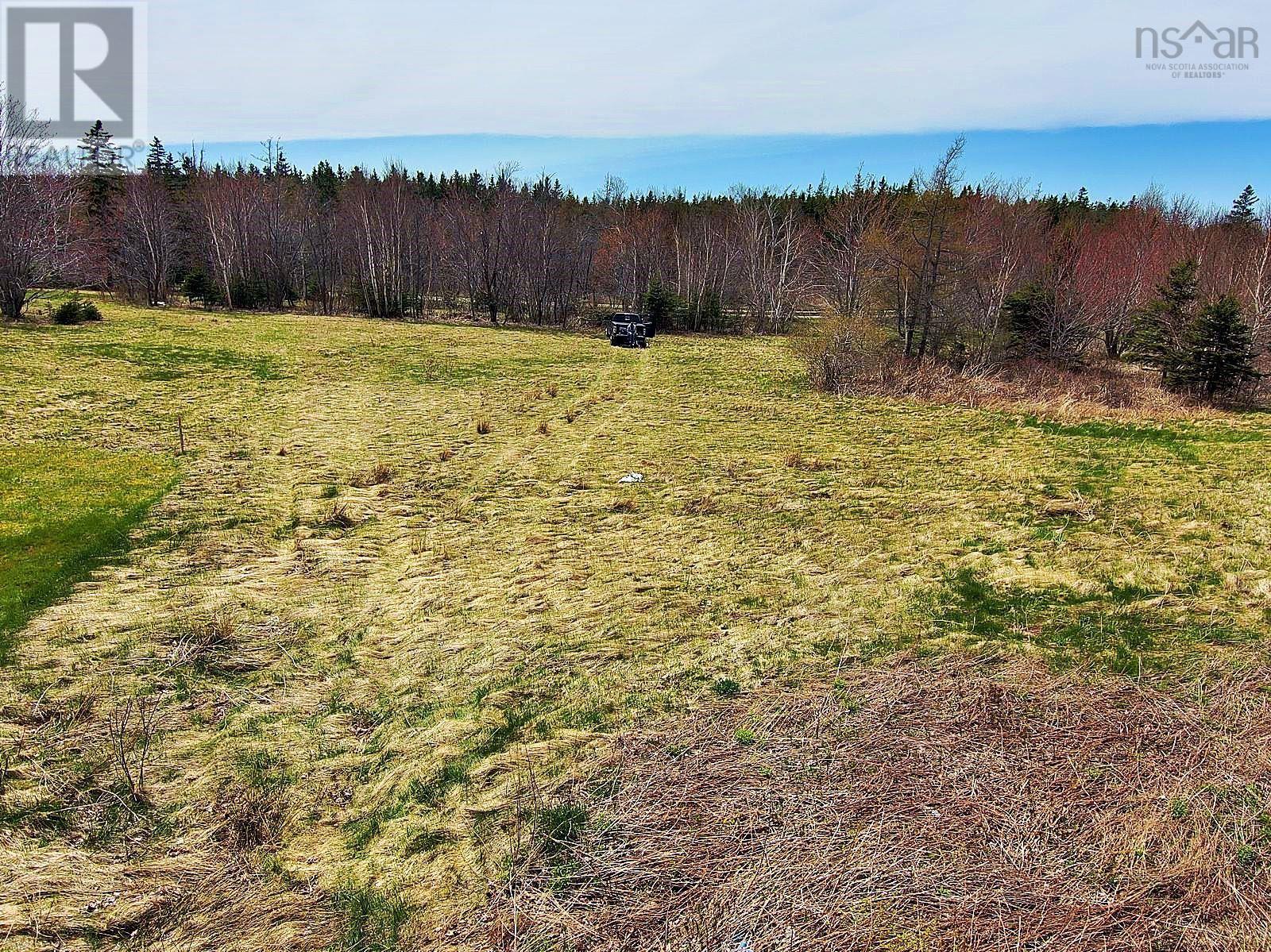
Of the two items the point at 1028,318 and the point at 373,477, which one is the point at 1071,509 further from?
the point at 1028,318

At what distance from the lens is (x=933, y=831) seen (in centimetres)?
401

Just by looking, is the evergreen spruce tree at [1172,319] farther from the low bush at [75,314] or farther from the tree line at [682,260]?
the low bush at [75,314]

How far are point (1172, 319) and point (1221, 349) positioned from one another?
3.43m

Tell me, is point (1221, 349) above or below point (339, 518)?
above

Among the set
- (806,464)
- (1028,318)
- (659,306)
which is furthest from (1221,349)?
(659,306)

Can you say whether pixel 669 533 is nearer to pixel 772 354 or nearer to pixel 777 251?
pixel 772 354

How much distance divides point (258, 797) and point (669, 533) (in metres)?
5.91

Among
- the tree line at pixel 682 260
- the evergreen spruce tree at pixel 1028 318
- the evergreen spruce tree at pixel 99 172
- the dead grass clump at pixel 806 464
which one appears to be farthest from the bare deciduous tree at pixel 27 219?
the evergreen spruce tree at pixel 1028 318

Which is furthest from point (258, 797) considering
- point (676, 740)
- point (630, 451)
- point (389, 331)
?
point (389, 331)

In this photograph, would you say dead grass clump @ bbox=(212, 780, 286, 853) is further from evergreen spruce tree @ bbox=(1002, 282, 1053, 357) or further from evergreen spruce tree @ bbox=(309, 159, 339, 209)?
evergreen spruce tree @ bbox=(309, 159, 339, 209)

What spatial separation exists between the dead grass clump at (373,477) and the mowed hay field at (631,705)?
0.52 ft

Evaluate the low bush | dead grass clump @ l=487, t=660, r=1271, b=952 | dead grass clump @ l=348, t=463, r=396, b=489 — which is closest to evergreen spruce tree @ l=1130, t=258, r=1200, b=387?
dead grass clump @ l=487, t=660, r=1271, b=952

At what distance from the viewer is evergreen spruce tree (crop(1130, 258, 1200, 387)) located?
79.0ft

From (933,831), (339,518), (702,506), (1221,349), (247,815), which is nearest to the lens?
(933,831)
